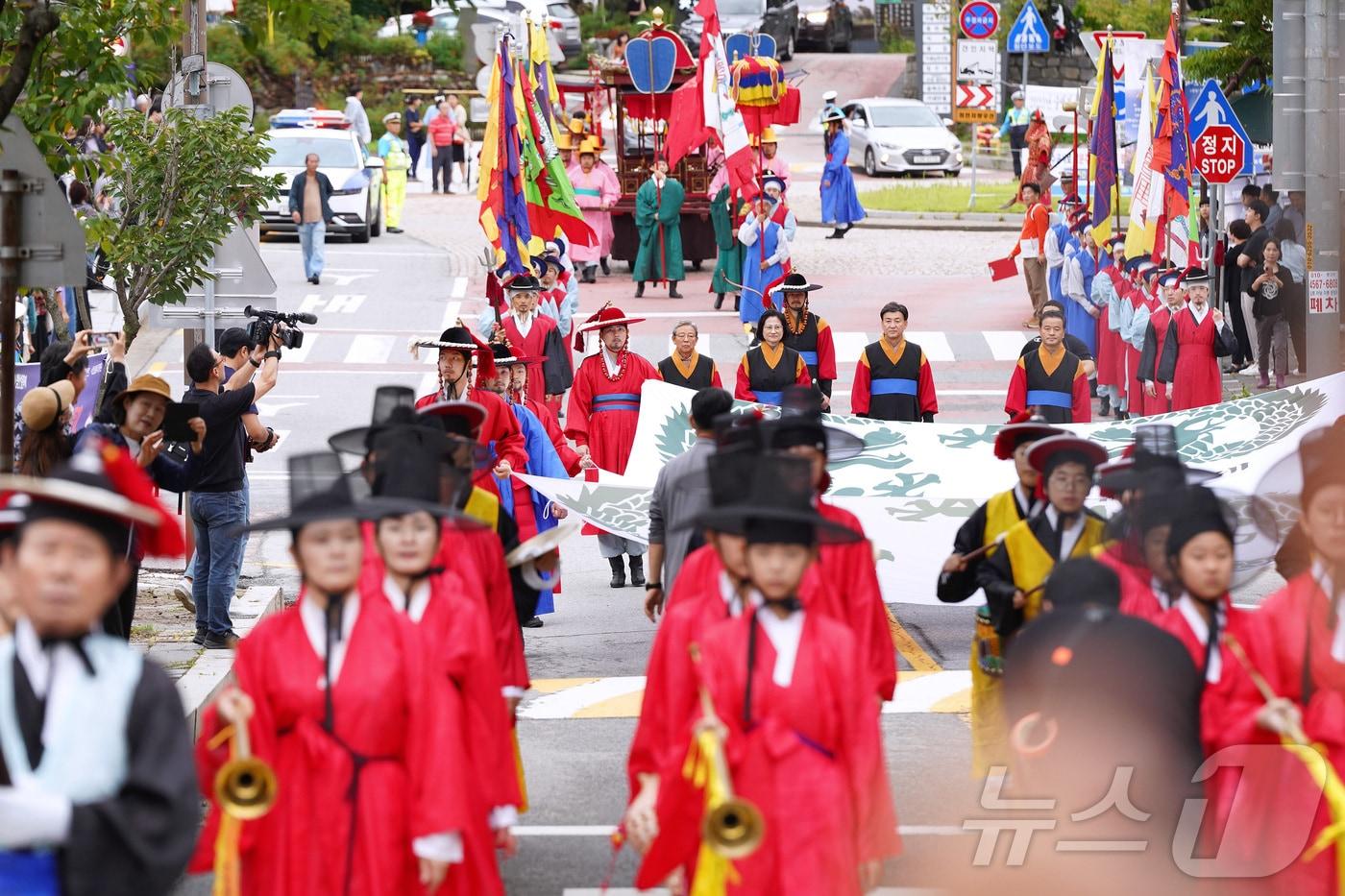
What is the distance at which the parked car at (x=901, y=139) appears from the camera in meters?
42.0

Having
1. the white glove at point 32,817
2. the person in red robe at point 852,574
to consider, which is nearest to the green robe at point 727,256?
the person in red robe at point 852,574

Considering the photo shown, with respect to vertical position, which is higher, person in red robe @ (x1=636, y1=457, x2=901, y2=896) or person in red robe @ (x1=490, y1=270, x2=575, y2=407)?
person in red robe @ (x1=490, y1=270, x2=575, y2=407)

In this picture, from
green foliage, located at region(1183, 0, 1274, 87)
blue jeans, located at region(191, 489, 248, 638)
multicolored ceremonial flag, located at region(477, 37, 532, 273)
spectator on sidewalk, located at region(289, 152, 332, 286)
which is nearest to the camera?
blue jeans, located at region(191, 489, 248, 638)

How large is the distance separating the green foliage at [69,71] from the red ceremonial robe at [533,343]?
6.35m

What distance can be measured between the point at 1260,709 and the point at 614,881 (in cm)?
295

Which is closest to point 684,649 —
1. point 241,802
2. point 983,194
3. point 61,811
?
point 241,802

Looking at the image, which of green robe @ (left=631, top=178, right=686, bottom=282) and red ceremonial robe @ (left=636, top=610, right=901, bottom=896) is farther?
green robe @ (left=631, top=178, right=686, bottom=282)

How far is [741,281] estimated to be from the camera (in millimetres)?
25781

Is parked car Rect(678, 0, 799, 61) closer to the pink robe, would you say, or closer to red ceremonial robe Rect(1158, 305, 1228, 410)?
the pink robe

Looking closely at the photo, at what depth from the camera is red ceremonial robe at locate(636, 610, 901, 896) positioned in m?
5.54

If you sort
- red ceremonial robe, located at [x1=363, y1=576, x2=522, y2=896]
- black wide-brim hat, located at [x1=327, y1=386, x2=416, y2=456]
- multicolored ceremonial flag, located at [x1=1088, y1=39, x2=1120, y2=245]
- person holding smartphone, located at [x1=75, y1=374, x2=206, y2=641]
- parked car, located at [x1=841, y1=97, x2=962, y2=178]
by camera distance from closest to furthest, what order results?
red ceremonial robe, located at [x1=363, y1=576, x2=522, y2=896]
black wide-brim hat, located at [x1=327, y1=386, x2=416, y2=456]
person holding smartphone, located at [x1=75, y1=374, x2=206, y2=641]
multicolored ceremonial flag, located at [x1=1088, y1=39, x2=1120, y2=245]
parked car, located at [x1=841, y1=97, x2=962, y2=178]

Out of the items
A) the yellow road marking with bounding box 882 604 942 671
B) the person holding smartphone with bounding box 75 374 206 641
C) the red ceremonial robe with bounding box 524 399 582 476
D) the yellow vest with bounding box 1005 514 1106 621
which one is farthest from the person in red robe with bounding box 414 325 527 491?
the yellow vest with bounding box 1005 514 1106 621

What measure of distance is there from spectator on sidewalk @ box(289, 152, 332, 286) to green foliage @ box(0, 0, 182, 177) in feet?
52.8

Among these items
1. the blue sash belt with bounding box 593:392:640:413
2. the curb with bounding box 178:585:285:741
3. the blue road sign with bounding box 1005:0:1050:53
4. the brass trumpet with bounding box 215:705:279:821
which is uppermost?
the blue road sign with bounding box 1005:0:1050:53
